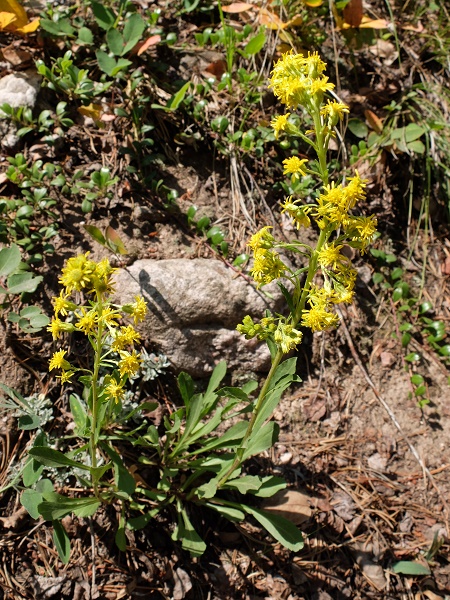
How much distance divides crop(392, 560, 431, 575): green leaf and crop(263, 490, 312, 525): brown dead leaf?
59cm

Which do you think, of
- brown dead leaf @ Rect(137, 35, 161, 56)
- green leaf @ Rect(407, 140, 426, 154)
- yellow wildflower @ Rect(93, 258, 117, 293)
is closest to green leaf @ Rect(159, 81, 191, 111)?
brown dead leaf @ Rect(137, 35, 161, 56)

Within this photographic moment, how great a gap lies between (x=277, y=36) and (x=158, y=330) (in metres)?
2.34

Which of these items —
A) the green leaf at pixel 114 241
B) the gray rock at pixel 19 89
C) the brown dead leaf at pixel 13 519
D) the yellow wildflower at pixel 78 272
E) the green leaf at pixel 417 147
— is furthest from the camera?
the green leaf at pixel 417 147

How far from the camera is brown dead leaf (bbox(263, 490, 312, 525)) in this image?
114 inches

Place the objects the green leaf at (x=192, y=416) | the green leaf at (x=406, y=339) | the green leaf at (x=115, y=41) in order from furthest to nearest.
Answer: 1. the green leaf at (x=406, y=339)
2. the green leaf at (x=115, y=41)
3. the green leaf at (x=192, y=416)

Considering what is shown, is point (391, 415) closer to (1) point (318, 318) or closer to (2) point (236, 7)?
(1) point (318, 318)

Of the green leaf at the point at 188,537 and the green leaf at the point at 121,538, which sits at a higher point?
the green leaf at the point at 121,538

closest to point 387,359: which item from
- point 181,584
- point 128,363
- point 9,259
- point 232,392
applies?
point 232,392

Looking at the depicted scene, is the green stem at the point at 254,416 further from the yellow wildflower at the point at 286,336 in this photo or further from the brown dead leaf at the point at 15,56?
the brown dead leaf at the point at 15,56

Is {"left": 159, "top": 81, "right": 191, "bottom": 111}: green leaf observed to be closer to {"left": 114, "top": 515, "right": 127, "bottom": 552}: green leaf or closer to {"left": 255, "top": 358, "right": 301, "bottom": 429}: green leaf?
{"left": 255, "top": 358, "right": 301, "bottom": 429}: green leaf

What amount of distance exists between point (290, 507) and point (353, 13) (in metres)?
3.43

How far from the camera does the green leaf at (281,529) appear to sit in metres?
2.54

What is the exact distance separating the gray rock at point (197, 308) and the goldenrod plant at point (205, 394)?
23 cm

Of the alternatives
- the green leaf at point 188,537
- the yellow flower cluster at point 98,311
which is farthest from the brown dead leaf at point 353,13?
the green leaf at point 188,537
